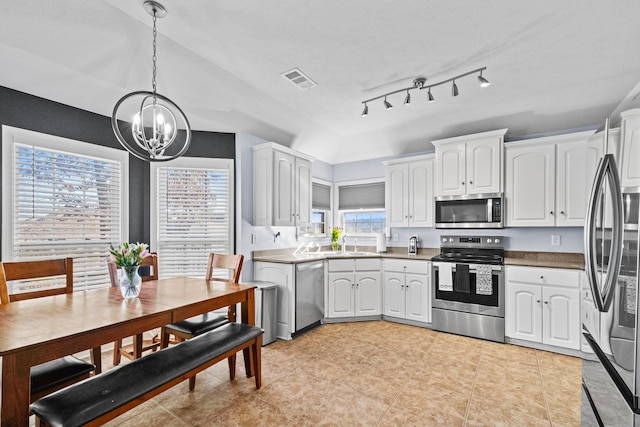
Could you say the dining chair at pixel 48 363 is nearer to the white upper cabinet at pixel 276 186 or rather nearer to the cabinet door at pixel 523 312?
the white upper cabinet at pixel 276 186

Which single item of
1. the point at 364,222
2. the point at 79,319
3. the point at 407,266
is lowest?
the point at 407,266

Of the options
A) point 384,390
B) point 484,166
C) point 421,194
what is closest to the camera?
point 384,390

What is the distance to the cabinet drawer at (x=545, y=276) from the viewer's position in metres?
3.16

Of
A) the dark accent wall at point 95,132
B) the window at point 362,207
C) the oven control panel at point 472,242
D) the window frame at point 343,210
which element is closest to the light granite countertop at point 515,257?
the oven control panel at point 472,242

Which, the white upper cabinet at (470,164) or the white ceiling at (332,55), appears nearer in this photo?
the white ceiling at (332,55)

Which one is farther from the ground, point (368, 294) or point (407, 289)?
point (407, 289)

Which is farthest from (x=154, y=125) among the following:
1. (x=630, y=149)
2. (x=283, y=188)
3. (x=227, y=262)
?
(x=630, y=149)

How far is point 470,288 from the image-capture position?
3.67m

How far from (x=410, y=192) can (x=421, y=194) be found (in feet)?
0.53

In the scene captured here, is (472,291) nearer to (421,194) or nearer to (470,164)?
(421,194)

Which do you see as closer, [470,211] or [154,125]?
[154,125]

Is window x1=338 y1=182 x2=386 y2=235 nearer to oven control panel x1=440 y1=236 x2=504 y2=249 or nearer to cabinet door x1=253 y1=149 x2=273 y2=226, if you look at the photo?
oven control panel x1=440 y1=236 x2=504 y2=249

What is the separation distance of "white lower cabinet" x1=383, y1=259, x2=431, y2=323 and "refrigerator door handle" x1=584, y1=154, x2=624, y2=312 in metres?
2.47

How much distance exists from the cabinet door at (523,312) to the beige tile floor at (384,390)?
16 cm
